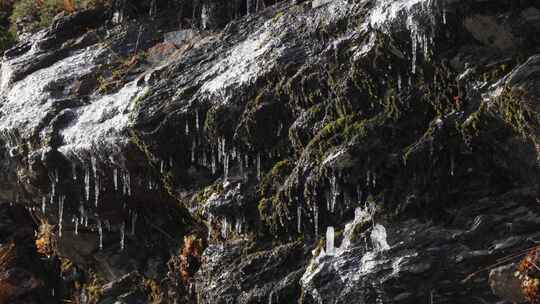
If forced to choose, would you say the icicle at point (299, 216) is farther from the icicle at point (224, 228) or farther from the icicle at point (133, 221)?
the icicle at point (133, 221)

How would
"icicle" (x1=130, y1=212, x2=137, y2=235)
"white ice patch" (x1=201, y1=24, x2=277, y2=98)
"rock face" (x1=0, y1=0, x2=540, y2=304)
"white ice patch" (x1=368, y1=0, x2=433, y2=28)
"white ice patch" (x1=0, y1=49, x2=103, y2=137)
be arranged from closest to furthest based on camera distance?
"rock face" (x1=0, y1=0, x2=540, y2=304) < "white ice patch" (x1=368, y1=0, x2=433, y2=28) < "white ice patch" (x1=201, y1=24, x2=277, y2=98) < "white ice patch" (x1=0, y1=49, x2=103, y2=137) < "icicle" (x1=130, y1=212, x2=137, y2=235)

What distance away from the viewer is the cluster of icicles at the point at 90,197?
8.85 m

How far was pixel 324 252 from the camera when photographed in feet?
21.3

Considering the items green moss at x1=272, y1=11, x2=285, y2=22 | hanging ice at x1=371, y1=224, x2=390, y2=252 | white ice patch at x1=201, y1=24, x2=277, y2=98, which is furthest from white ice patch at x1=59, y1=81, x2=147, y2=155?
hanging ice at x1=371, y1=224, x2=390, y2=252

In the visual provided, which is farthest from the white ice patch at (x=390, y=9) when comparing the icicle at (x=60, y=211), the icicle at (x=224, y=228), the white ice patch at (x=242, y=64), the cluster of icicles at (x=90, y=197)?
the icicle at (x=60, y=211)

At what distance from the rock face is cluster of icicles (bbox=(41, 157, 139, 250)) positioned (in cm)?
3

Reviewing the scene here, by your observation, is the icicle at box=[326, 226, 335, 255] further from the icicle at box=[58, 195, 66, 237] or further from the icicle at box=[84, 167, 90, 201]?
the icicle at box=[58, 195, 66, 237]

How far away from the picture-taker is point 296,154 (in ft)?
23.3

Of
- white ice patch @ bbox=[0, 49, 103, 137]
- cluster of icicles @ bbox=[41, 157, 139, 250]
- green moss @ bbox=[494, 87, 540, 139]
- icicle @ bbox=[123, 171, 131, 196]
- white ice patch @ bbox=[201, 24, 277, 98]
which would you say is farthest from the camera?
white ice patch @ bbox=[0, 49, 103, 137]

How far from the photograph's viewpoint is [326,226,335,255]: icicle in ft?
21.0

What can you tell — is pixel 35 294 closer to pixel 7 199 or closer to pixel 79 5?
pixel 7 199

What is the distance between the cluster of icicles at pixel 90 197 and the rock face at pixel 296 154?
0.03 metres

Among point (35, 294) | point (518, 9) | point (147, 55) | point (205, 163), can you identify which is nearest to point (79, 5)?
point (147, 55)

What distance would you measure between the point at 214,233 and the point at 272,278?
1.42 meters
